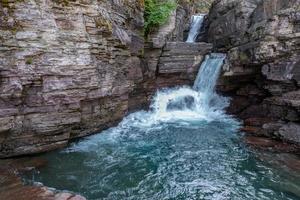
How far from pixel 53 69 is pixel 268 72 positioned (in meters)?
8.63

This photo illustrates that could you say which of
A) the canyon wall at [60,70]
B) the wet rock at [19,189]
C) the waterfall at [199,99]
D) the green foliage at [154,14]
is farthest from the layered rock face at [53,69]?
the waterfall at [199,99]

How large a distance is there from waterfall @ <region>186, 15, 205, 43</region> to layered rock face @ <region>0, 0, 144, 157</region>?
9697 mm

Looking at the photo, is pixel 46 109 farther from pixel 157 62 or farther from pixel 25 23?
pixel 157 62

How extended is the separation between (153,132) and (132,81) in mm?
2403

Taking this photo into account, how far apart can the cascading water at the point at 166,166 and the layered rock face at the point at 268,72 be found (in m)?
1.43

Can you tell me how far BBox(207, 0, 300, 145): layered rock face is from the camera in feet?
38.3

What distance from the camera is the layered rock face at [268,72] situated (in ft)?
38.3

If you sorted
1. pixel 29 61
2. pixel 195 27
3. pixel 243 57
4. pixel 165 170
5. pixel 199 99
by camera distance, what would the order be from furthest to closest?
pixel 195 27, pixel 199 99, pixel 243 57, pixel 165 170, pixel 29 61

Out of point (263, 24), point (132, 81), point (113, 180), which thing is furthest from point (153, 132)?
point (263, 24)

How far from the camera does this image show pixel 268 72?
12555 mm

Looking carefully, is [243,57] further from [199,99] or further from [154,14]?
[154,14]

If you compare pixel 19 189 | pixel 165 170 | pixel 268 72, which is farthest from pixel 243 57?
pixel 19 189

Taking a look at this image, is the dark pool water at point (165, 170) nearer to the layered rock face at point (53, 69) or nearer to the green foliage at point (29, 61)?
the layered rock face at point (53, 69)

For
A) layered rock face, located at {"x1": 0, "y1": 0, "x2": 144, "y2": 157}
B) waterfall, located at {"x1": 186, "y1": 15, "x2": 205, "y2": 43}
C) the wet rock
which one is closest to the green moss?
layered rock face, located at {"x1": 0, "y1": 0, "x2": 144, "y2": 157}
